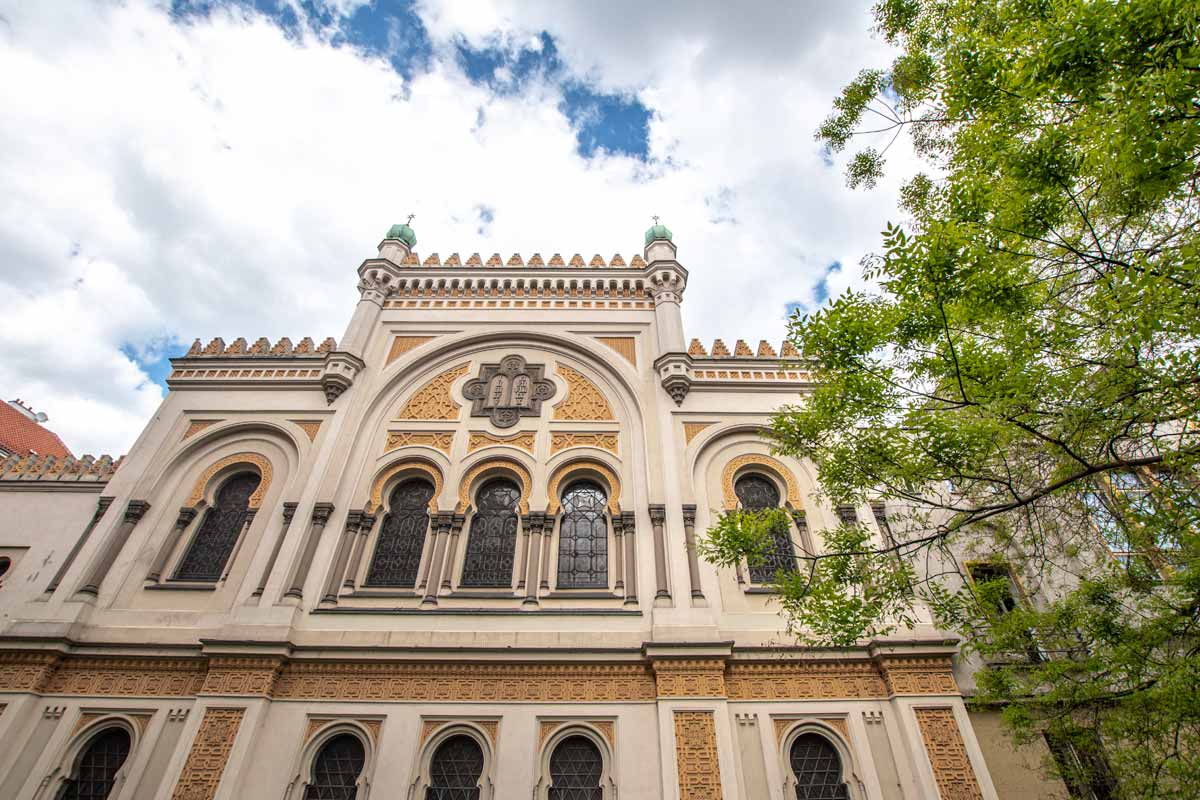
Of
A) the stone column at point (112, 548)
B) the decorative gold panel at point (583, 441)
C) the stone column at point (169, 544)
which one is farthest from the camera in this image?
the decorative gold panel at point (583, 441)

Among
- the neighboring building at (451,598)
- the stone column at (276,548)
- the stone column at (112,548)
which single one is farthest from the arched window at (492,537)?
the stone column at (112,548)

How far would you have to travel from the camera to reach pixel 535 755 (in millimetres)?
7848

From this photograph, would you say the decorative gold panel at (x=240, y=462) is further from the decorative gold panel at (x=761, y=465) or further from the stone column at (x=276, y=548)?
the decorative gold panel at (x=761, y=465)

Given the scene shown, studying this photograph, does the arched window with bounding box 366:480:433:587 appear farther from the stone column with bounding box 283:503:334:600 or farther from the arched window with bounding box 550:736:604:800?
the arched window with bounding box 550:736:604:800

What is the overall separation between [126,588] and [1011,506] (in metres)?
12.1

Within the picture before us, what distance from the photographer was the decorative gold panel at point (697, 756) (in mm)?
7367

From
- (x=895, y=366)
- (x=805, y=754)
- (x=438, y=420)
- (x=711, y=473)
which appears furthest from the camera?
(x=438, y=420)

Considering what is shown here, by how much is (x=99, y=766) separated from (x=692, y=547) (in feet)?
29.0

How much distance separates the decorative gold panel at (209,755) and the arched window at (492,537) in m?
3.51

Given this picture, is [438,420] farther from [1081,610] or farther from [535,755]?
[1081,610]

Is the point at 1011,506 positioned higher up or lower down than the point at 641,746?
higher up

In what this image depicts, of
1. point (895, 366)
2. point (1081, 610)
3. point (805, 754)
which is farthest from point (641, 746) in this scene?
point (895, 366)

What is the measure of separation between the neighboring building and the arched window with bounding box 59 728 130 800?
0.11 feet

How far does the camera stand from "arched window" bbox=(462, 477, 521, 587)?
9.66 meters
